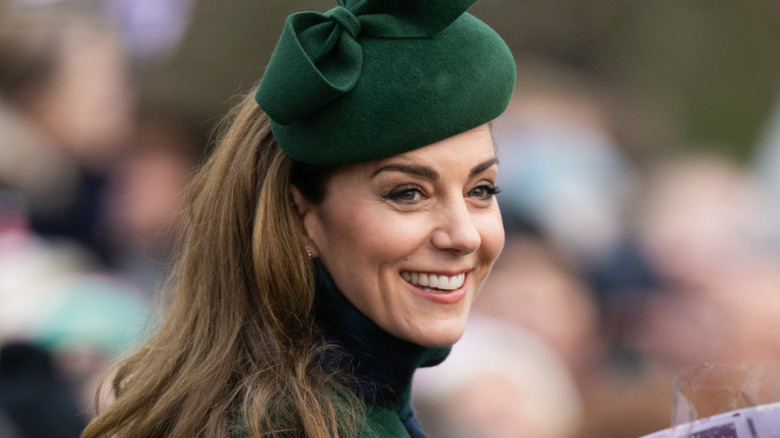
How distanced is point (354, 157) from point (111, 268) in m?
2.71

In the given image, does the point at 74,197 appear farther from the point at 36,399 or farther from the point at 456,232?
the point at 456,232

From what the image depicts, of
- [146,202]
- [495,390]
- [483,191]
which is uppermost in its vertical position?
[146,202]

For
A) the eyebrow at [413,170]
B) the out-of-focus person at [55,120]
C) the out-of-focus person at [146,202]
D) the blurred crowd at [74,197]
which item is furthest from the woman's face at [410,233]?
the out-of-focus person at [55,120]

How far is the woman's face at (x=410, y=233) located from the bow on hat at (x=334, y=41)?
0.72 ft

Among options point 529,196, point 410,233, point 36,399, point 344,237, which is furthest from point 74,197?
point 410,233

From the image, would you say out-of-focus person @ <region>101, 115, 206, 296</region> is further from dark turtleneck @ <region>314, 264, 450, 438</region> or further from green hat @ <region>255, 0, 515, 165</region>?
green hat @ <region>255, 0, 515, 165</region>

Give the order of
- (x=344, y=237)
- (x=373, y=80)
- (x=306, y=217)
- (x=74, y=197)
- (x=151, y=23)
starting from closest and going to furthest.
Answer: (x=373, y=80) < (x=344, y=237) < (x=306, y=217) < (x=74, y=197) < (x=151, y=23)

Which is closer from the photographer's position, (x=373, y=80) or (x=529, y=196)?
(x=373, y=80)

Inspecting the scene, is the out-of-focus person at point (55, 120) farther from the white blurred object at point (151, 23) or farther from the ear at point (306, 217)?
the ear at point (306, 217)

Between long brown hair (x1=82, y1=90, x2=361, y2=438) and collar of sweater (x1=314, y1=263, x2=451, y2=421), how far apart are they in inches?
1.8

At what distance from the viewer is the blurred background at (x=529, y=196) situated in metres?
4.34

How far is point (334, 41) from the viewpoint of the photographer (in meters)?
2.08

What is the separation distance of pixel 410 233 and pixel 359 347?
Result: 0.33 meters

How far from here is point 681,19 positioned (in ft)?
19.8
